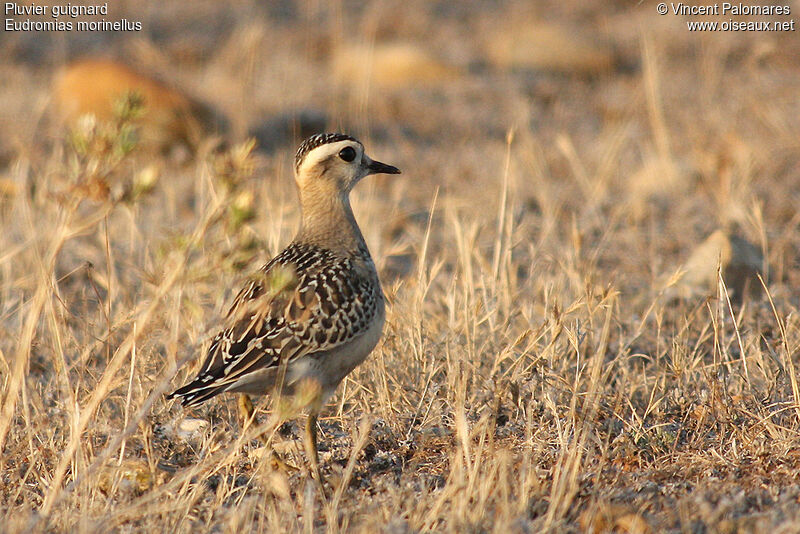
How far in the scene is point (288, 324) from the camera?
440 centimetres

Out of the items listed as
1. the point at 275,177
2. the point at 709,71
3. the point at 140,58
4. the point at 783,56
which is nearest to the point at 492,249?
the point at 275,177

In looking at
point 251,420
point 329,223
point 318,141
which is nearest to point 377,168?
point 318,141

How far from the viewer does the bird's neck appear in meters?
4.99

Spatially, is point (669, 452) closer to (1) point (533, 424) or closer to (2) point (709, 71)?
(1) point (533, 424)

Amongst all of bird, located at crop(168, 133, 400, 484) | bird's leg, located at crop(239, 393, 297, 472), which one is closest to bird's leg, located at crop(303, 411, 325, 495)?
bird, located at crop(168, 133, 400, 484)

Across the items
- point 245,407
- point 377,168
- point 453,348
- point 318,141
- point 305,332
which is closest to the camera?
point 305,332

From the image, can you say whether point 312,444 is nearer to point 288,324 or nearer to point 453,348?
point 288,324

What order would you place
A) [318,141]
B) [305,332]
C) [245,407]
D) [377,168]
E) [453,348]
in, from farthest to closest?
1. [377,168]
2. [318,141]
3. [453,348]
4. [245,407]
5. [305,332]

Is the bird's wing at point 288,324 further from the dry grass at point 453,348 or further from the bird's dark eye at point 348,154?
the bird's dark eye at point 348,154

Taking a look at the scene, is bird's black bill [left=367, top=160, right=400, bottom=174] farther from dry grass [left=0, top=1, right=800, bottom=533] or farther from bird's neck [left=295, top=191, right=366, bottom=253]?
dry grass [left=0, top=1, right=800, bottom=533]

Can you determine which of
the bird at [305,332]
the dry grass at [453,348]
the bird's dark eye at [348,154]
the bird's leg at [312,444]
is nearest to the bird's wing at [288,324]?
the bird at [305,332]

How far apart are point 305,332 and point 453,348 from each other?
0.91 metres

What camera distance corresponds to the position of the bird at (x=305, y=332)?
4.23 metres

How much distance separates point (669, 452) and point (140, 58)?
10.9 metres
